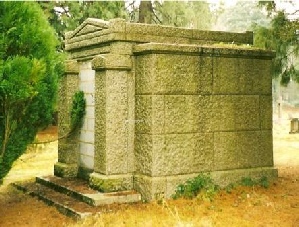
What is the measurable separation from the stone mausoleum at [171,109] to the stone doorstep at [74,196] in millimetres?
230

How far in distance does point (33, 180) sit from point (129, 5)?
37.5 ft

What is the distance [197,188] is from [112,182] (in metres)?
1.42

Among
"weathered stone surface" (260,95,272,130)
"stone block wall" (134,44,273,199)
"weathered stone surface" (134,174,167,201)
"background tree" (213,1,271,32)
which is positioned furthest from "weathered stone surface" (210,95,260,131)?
"background tree" (213,1,271,32)

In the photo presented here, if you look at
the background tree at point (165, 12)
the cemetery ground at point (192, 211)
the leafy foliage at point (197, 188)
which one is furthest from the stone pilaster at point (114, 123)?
the background tree at point (165, 12)

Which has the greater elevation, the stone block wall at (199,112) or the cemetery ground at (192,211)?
the stone block wall at (199,112)

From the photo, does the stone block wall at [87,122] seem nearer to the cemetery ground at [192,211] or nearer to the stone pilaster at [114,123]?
the stone pilaster at [114,123]

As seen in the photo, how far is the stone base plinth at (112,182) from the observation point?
22.2 feet

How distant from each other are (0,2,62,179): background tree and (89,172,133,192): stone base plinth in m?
1.30

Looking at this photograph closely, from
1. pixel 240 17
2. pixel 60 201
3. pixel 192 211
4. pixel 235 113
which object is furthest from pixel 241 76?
pixel 240 17

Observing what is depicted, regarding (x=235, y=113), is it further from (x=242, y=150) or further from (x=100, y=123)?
(x=100, y=123)

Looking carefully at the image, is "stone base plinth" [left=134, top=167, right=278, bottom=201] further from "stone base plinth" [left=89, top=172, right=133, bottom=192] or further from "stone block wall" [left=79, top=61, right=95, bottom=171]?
"stone block wall" [left=79, top=61, right=95, bottom=171]

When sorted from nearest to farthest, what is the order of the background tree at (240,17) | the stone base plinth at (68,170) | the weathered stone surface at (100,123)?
the weathered stone surface at (100,123) → the stone base plinth at (68,170) → the background tree at (240,17)

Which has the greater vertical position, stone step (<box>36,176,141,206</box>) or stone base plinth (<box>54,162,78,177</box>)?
stone base plinth (<box>54,162,78,177</box>)

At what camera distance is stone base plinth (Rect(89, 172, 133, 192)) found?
6766 mm
